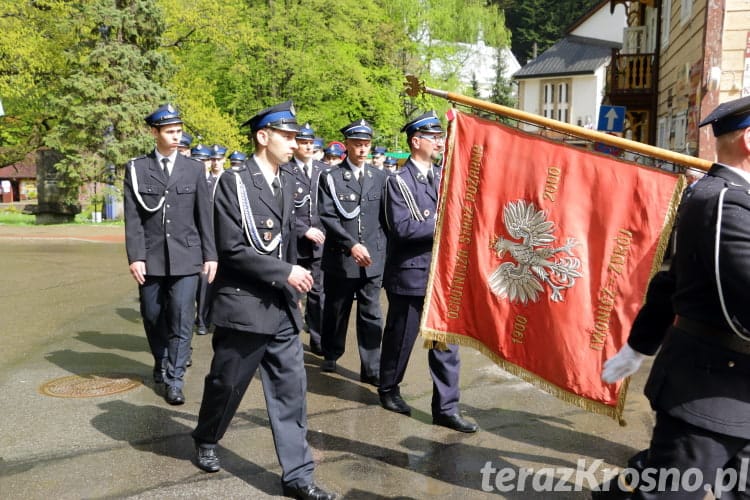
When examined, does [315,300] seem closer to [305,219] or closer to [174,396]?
[305,219]

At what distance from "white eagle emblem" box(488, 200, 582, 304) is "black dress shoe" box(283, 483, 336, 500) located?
142cm

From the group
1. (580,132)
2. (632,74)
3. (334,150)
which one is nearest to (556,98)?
(632,74)

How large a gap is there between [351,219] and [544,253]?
3.16 meters

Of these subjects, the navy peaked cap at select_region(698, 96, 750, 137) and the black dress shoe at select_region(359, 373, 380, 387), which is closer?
the navy peaked cap at select_region(698, 96, 750, 137)

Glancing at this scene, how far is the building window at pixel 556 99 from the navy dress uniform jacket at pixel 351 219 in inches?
2138

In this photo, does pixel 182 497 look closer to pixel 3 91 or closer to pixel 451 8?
pixel 3 91

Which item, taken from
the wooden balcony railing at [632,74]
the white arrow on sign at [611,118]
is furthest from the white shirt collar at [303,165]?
the wooden balcony railing at [632,74]

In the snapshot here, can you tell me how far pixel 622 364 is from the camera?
312 centimetres

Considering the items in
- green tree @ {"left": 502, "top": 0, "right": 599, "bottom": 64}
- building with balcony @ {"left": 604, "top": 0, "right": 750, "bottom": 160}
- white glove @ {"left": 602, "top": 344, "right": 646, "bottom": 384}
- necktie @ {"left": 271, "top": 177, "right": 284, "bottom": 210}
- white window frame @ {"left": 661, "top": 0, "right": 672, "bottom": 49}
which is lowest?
white glove @ {"left": 602, "top": 344, "right": 646, "bottom": 384}

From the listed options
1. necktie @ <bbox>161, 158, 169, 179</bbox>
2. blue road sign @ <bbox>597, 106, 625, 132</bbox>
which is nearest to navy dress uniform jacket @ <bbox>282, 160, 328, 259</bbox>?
necktie @ <bbox>161, 158, 169, 179</bbox>

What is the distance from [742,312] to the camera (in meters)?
2.51

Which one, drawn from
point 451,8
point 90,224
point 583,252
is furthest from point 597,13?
point 583,252

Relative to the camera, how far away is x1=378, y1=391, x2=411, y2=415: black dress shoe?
217 inches

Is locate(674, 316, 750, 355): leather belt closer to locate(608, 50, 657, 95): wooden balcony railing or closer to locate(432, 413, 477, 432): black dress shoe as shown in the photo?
locate(432, 413, 477, 432): black dress shoe
